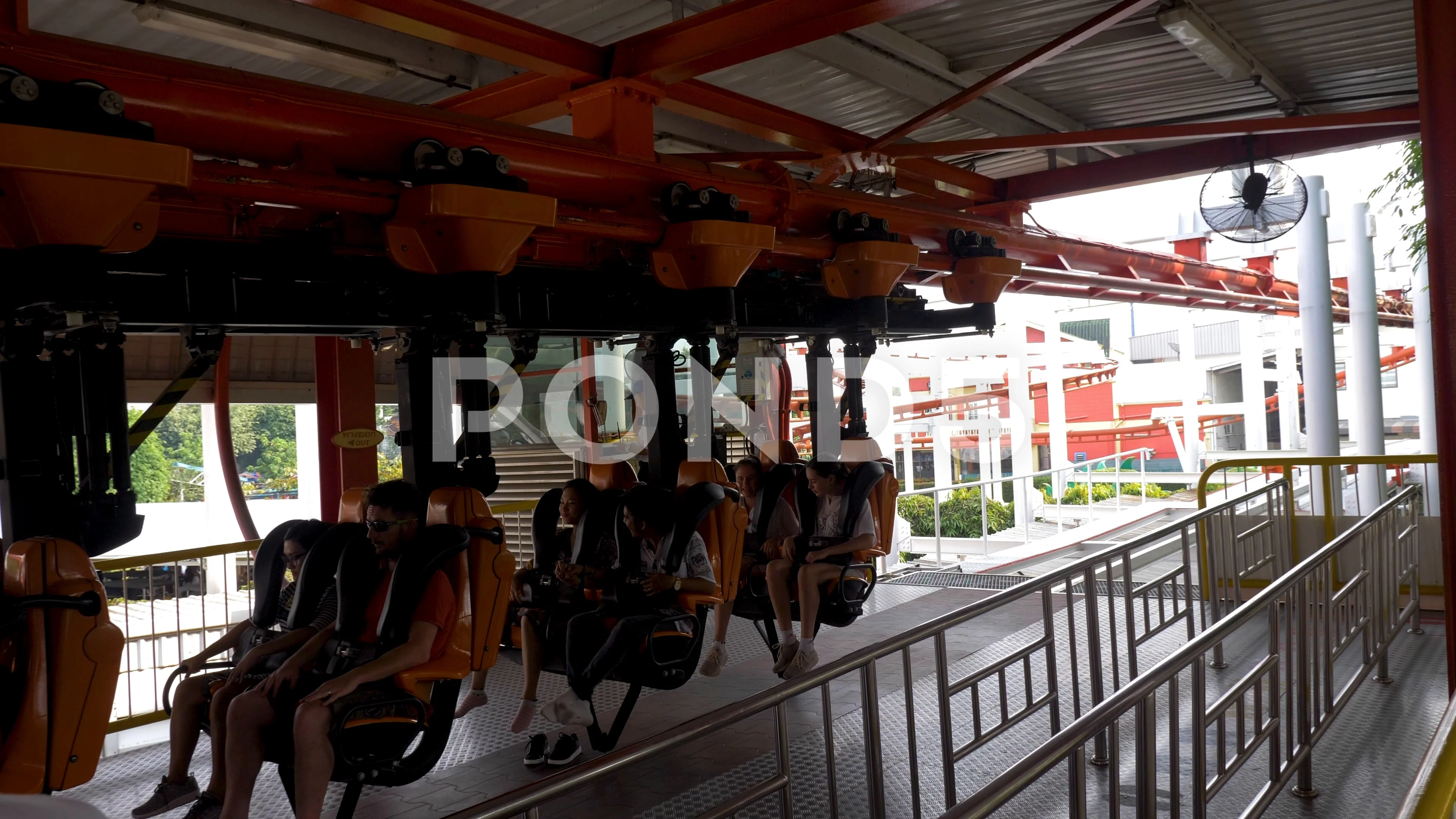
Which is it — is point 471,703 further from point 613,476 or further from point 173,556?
point 173,556

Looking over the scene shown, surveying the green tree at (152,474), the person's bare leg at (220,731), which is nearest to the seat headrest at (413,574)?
the person's bare leg at (220,731)

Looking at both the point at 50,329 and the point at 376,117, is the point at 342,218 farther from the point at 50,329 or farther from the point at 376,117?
the point at 50,329

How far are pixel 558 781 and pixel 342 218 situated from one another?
2.12m

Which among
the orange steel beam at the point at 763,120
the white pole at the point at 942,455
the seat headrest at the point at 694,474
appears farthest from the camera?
the white pole at the point at 942,455

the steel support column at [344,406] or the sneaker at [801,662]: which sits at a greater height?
the steel support column at [344,406]

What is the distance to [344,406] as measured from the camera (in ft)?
19.2

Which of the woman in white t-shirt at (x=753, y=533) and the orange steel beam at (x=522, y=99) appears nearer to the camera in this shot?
the orange steel beam at (x=522, y=99)

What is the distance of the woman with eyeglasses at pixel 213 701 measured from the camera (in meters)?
3.34

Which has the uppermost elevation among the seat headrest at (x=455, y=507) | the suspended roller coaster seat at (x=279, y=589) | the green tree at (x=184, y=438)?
the green tree at (x=184, y=438)

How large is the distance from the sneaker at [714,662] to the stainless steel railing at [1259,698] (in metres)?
1.91

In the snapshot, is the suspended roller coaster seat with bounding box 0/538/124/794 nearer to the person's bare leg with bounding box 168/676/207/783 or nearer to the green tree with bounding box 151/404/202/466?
the person's bare leg with bounding box 168/676/207/783

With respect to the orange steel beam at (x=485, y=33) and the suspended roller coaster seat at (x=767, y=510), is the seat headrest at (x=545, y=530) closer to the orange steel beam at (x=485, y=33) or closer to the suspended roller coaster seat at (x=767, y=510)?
the suspended roller coaster seat at (x=767, y=510)

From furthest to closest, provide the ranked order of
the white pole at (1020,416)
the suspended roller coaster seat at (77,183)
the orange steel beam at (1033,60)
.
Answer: the white pole at (1020,416), the orange steel beam at (1033,60), the suspended roller coaster seat at (77,183)

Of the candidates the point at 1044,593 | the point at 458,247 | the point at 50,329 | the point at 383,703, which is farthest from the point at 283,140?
the point at 1044,593
